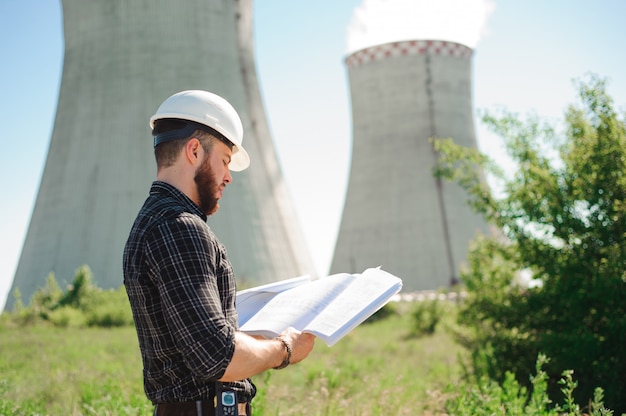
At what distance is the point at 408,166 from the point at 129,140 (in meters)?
6.05

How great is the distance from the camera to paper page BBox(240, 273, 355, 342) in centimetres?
149

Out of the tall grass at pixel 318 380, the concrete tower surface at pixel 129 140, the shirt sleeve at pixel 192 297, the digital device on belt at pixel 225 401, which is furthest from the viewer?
the concrete tower surface at pixel 129 140

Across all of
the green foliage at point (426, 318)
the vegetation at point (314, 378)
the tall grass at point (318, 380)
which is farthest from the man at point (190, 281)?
the green foliage at point (426, 318)

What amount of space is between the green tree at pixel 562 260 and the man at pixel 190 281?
298 centimetres

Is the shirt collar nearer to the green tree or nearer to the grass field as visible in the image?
the grass field

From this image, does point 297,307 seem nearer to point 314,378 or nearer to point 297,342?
point 297,342

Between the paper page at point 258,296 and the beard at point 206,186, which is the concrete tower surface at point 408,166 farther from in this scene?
the beard at point 206,186

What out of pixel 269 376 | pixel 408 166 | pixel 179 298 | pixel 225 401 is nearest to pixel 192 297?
pixel 179 298

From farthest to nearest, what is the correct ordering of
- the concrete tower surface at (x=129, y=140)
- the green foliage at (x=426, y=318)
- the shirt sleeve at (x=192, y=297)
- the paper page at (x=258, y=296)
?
the concrete tower surface at (x=129, y=140), the green foliage at (x=426, y=318), the paper page at (x=258, y=296), the shirt sleeve at (x=192, y=297)

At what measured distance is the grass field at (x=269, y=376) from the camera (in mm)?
3191

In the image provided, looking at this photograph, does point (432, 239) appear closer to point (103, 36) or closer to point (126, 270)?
point (103, 36)

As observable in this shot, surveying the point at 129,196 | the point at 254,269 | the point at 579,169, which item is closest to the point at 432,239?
the point at 254,269

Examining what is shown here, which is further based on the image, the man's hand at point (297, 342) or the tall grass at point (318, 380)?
the tall grass at point (318, 380)

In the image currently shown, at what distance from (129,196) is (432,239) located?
6.54 m
